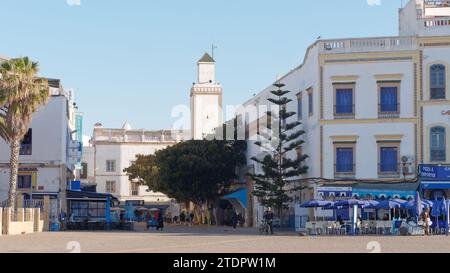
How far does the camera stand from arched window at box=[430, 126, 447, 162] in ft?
162

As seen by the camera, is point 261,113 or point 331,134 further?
point 261,113

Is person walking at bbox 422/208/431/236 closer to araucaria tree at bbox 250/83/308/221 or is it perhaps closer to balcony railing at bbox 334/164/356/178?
balcony railing at bbox 334/164/356/178

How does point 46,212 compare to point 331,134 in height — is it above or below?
below

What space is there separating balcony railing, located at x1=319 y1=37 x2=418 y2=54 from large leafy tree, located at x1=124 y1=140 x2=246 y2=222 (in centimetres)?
1788

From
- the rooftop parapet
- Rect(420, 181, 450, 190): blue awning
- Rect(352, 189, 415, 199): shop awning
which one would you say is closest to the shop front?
Rect(420, 181, 450, 190): blue awning

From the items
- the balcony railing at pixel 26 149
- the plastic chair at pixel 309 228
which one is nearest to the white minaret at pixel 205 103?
the balcony railing at pixel 26 149

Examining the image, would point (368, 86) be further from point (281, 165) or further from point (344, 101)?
point (281, 165)

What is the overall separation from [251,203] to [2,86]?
23.1 meters

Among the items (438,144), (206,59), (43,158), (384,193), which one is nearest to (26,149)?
(43,158)

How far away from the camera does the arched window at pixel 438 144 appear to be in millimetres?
49500

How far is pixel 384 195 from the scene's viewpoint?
4838 cm

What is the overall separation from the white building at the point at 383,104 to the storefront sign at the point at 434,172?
0.71 m
